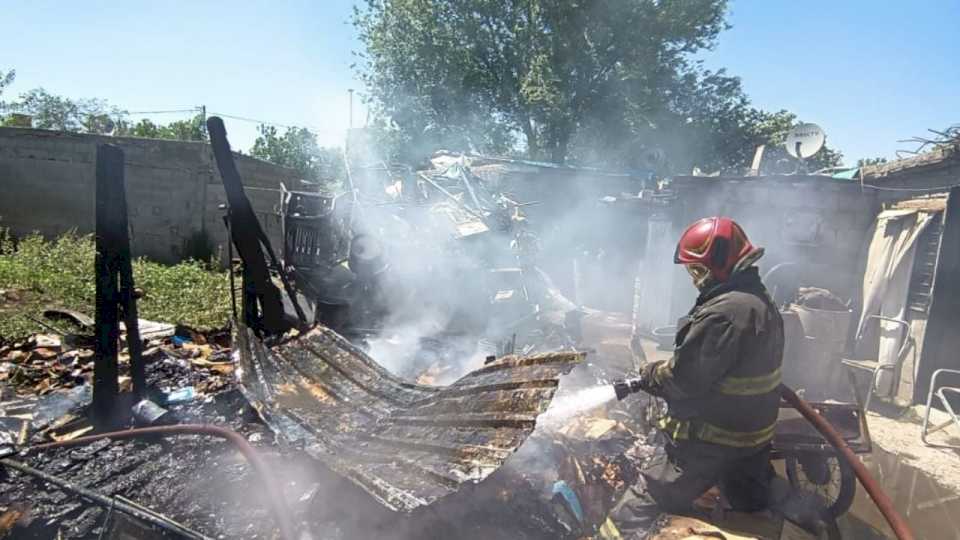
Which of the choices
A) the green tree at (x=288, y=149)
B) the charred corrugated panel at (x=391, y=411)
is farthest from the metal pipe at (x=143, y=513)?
the green tree at (x=288, y=149)

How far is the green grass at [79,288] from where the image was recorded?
7528mm

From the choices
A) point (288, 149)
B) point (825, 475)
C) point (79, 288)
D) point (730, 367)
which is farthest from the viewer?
point (288, 149)

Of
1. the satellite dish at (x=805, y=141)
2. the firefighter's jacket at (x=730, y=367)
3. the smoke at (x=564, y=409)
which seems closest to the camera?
the firefighter's jacket at (x=730, y=367)

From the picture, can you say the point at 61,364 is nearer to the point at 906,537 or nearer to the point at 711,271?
the point at 711,271

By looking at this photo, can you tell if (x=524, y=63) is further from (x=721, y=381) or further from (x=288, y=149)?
(x=721, y=381)

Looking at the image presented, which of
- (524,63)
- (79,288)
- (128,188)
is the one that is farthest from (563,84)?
(79,288)

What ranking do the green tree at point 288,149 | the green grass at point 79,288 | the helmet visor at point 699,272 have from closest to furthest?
1. the helmet visor at point 699,272
2. the green grass at point 79,288
3. the green tree at point 288,149

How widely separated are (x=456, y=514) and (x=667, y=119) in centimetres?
2643

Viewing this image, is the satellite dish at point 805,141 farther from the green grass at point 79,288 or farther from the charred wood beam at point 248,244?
the green grass at point 79,288

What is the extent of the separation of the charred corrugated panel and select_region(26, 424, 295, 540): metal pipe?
303 mm

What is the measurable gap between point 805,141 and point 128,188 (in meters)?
16.6

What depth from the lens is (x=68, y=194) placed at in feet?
41.8

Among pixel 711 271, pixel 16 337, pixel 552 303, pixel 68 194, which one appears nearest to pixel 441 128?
pixel 68 194

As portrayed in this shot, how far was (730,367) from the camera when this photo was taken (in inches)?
105
